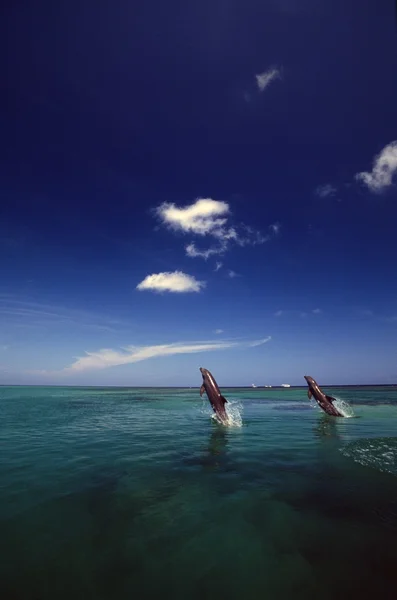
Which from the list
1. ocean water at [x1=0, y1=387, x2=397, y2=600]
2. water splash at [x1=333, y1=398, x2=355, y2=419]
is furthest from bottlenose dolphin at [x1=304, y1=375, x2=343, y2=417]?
ocean water at [x1=0, y1=387, x2=397, y2=600]

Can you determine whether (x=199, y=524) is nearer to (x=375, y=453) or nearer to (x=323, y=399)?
(x=375, y=453)

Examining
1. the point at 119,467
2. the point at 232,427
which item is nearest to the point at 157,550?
the point at 119,467

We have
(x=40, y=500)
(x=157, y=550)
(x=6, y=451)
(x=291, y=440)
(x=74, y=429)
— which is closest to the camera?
(x=157, y=550)

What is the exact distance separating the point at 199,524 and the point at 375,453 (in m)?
8.39

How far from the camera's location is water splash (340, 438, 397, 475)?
30.4 ft

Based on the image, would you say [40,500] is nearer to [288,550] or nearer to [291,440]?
[288,550]

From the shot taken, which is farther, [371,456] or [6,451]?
[6,451]

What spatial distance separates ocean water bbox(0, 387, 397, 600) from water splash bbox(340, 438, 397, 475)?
7 cm

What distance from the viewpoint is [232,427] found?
57.5 ft

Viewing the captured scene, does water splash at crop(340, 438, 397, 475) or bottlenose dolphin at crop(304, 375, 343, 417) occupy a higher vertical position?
bottlenose dolphin at crop(304, 375, 343, 417)

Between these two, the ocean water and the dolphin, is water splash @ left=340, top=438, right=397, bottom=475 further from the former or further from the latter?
the dolphin

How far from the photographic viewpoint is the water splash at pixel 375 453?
927cm

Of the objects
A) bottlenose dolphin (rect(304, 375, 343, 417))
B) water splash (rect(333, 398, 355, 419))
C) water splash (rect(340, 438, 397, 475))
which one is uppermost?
bottlenose dolphin (rect(304, 375, 343, 417))

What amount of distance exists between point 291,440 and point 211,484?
7.32 metres
